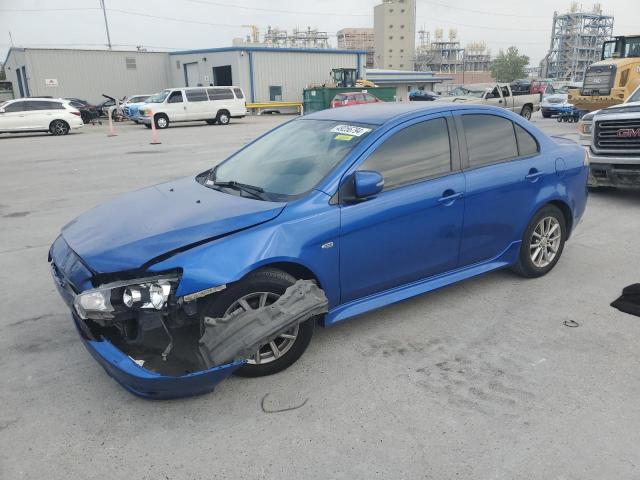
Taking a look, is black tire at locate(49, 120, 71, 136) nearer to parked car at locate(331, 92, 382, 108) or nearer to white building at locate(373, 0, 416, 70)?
parked car at locate(331, 92, 382, 108)

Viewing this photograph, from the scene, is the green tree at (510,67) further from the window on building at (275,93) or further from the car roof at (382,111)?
the car roof at (382,111)

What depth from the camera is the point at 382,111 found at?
432cm

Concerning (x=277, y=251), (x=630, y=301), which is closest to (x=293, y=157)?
(x=277, y=251)

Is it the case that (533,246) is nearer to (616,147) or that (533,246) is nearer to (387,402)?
(387,402)

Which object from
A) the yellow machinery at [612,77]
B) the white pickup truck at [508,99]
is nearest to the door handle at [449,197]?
the yellow machinery at [612,77]

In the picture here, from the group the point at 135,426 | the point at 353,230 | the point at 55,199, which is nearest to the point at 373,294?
the point at 353,230

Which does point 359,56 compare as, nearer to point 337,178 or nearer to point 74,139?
point 74,139

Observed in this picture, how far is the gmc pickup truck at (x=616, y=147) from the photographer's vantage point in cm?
755

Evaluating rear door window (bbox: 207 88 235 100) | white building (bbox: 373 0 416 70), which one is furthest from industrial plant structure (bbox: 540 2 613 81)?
rear door window (bbox: 207 88 235 100)

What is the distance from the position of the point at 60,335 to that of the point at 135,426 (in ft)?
4.80

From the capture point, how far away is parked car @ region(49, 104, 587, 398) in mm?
3006

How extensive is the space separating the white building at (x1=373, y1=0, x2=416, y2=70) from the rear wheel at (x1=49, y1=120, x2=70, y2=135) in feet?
379

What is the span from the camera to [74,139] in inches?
831

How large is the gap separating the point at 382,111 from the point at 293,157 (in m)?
0.84
